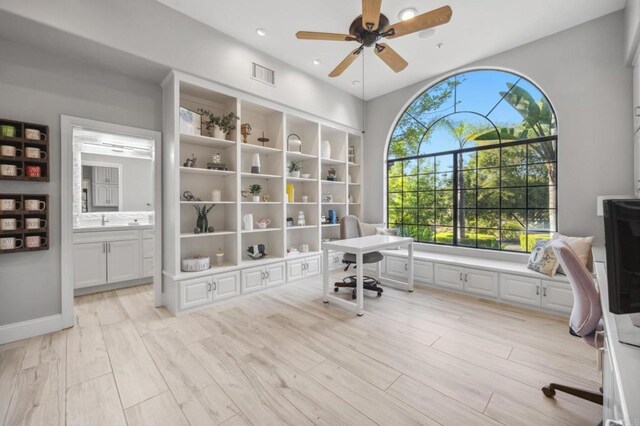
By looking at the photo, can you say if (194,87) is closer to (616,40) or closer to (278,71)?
(278,71)

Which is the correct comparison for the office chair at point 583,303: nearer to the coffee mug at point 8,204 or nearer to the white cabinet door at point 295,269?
the white cabinet door at point 295,269

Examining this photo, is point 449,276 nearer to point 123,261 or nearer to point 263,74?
point 263,74

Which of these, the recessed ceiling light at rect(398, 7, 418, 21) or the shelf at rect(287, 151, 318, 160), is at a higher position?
the recessed ceiling light at rect(398, 7, 418, 21)

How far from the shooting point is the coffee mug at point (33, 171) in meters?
2.43

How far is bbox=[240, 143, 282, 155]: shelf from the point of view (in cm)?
359

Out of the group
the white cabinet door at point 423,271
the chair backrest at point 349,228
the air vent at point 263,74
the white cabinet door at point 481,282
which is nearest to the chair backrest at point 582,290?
the white cabinet door at point 481,282

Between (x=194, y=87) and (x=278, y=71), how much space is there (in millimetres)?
1261

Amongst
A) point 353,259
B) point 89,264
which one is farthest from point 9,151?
point 353,259

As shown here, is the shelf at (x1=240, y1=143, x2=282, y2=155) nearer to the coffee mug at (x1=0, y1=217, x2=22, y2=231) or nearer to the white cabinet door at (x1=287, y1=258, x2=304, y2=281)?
the white cabinet door at (x1=287, y1=258, x2=304, y2=281)

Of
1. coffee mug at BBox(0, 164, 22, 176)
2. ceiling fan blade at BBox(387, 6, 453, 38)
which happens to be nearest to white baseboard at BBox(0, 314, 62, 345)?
coffee mug at BBox(0, 164, 22, 176)

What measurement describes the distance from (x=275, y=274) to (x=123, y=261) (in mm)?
2290

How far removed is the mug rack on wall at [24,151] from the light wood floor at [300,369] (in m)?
1.53

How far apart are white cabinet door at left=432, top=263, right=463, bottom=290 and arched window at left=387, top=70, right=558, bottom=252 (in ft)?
2.37

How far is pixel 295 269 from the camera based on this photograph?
4.16 m
